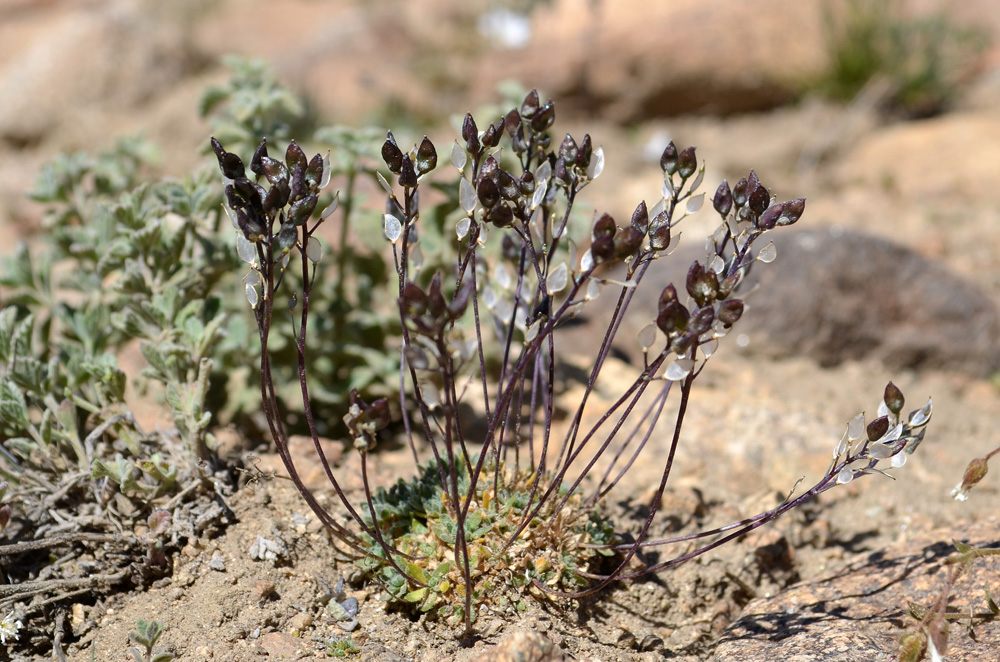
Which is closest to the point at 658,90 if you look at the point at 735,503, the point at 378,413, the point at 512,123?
the point at 735,503

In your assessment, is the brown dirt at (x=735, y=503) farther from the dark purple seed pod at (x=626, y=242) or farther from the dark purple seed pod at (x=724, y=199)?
the dark purple seed pod at (x=724, y=199)

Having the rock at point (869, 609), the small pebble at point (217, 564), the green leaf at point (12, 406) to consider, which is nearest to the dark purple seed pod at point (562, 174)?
the rock at point (869, 609)

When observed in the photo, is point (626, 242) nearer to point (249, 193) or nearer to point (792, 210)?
point (792, 210)

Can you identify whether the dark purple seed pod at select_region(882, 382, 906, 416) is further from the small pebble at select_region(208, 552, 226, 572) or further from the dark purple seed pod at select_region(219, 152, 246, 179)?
the small pebble at select_region(208, 552, 226, 572)

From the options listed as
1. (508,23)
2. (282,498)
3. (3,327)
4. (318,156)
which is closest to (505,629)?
(282,498)

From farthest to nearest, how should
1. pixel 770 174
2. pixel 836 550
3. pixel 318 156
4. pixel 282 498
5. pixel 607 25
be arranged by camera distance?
pixel 607 25
pixel 770 174
pixel 836 550
pixel 282 498
pixel 318 156

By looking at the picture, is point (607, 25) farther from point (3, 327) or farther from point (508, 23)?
point (3, 327)
